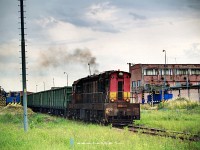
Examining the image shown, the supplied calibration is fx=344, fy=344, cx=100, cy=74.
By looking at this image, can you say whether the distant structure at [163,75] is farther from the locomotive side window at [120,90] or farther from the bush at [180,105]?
the locomotive side window at [120,90]

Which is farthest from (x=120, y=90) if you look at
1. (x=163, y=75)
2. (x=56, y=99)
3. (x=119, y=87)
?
(x=163, y=75)

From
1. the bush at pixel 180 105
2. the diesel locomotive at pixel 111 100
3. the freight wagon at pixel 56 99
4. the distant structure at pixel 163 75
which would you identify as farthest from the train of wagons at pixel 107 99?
the distant structure at pixel 163 75

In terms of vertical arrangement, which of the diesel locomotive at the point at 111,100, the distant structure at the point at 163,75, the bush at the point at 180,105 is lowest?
the bush at the point at 180,105

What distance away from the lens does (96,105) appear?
22766mm

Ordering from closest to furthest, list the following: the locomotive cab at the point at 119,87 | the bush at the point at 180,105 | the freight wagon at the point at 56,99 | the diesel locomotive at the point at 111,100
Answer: the diesel locomotive at the point at 111,100
the locomotive cab at the point at 119,87
the freight wagon at the point at 56,99
the bush at the point at 180,105

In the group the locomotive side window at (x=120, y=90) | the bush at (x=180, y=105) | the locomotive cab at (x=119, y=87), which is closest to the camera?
the locomotive cab at (x=119, y=87)

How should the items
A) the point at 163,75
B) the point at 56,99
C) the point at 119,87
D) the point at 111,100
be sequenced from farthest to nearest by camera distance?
1. the point at 163,75
2. the point at 56,99
3. the point at 119,87
4. the point at 111,100

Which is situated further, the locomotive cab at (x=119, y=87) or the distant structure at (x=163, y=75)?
the distant structure at (x=163, y=75)

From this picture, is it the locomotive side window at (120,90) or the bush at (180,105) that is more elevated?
the locomotive side window at (120,90)

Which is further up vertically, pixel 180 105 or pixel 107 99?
pixel 107 99

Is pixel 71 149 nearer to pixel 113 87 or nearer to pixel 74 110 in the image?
pixel 113 87

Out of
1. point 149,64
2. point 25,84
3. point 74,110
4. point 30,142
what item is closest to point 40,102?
point 74,110

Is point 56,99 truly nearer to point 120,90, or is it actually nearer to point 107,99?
point 120,90

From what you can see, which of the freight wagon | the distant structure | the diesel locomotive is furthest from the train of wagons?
the distant structure
